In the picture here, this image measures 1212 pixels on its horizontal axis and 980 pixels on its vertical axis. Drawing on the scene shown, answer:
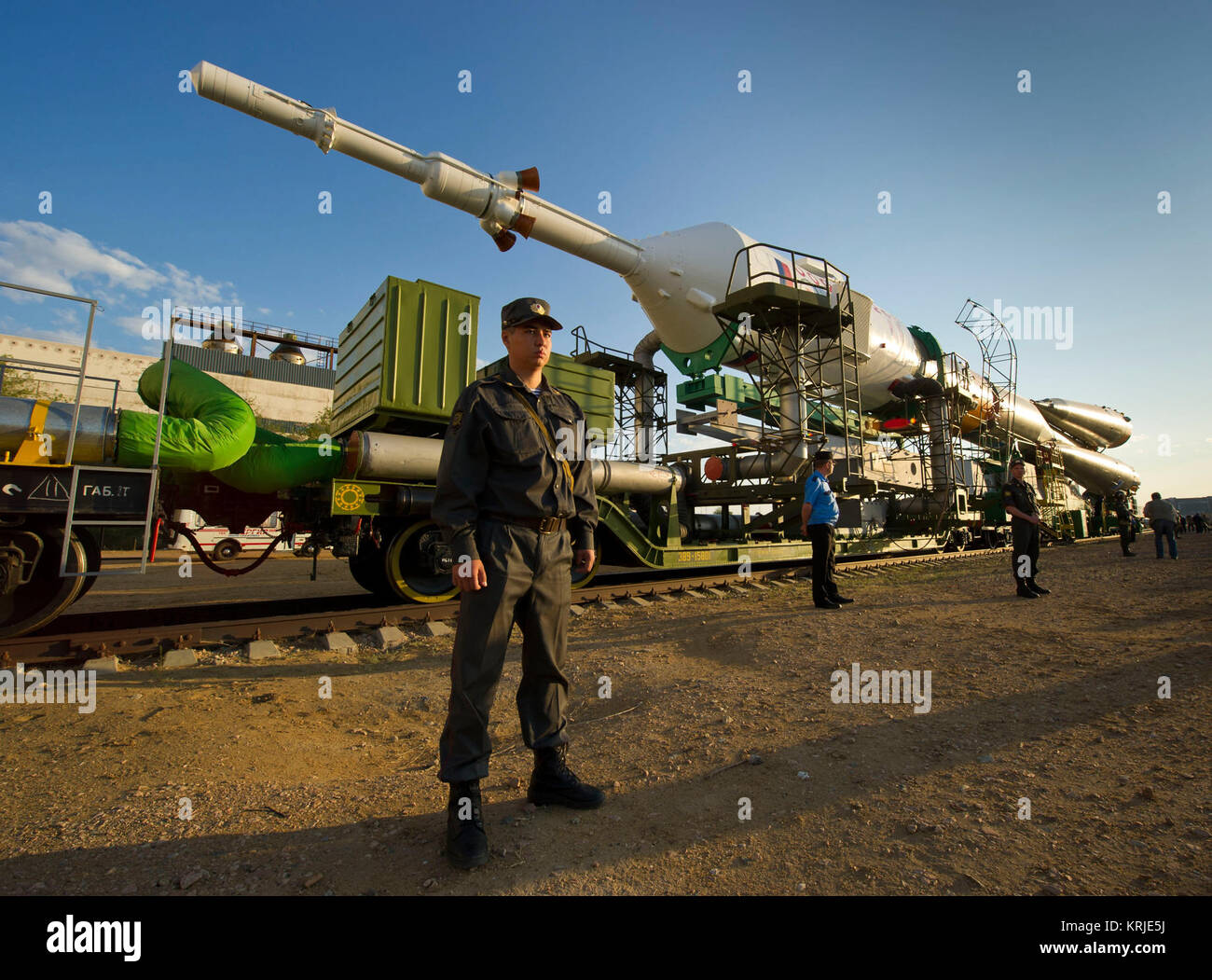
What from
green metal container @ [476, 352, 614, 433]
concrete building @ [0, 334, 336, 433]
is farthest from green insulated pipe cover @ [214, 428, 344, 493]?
concrete building @ [0, 334, 336, 433]

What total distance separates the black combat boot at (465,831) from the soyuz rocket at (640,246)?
7.40 meters

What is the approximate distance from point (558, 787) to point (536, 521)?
102 cm

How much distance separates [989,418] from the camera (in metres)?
16.7

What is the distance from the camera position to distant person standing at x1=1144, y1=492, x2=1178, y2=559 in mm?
11375

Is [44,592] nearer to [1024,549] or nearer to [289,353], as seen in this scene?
[1024,549]

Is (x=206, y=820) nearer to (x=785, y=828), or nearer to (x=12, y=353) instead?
(x=785, y=828)

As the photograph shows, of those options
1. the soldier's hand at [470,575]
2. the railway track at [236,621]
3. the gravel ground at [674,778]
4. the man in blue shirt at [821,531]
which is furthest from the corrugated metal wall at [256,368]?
the soldier's hand at [470,575]

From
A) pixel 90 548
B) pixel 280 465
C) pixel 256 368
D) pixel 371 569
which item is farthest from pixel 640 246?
pixel 256 368

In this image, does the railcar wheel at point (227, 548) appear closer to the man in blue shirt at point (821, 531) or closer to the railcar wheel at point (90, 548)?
the railcar wheel at point (90, 548)

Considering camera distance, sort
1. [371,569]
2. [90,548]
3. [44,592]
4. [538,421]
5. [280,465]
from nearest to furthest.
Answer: [538,421] < [44,592] < [90,548] < [280,465] < [371,569]

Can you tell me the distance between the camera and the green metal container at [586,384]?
7.59 meters

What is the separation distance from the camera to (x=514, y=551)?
83.8 inches

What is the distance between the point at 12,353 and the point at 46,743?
3122 cm

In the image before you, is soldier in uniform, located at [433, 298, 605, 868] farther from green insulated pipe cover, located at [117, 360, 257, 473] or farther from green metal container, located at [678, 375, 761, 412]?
green metal container, located at [678, 375, 761, 412]
